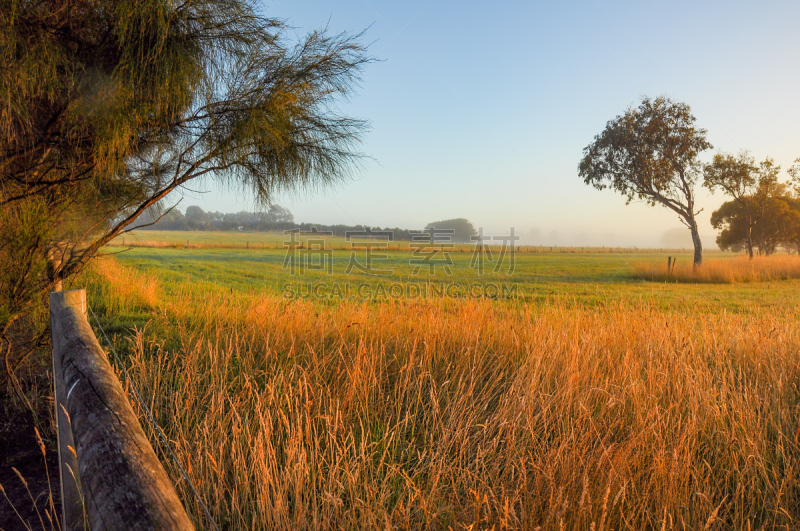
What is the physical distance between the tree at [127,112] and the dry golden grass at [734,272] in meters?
17.6

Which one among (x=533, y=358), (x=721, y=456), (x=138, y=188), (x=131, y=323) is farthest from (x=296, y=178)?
(x=721, y=456)

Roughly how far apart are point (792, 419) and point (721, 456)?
1097mm

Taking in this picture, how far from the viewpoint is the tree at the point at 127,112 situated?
10.5 ft

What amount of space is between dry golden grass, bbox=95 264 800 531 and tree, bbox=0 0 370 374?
159cm

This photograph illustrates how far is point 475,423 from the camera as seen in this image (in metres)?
3.28

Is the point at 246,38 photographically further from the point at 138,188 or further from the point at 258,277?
the point at 258,277

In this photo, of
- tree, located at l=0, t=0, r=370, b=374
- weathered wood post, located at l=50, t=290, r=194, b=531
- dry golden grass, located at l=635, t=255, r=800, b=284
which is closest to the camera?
weathered wood post, located at l=50, t=290, r=194, b=531

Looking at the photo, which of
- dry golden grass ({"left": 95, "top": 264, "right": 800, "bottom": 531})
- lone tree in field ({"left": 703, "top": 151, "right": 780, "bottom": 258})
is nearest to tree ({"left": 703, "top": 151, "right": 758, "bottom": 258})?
lone tree in field ({"left": 703, "top": 151, "right": 780, "bottom": 258})

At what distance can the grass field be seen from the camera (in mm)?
2104

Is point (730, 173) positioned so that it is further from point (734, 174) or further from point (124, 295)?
point (124, 295)

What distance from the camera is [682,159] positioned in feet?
67.5

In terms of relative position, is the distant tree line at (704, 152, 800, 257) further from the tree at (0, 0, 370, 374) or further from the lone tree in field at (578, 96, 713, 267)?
the tree at (0, 0, 370, 374)

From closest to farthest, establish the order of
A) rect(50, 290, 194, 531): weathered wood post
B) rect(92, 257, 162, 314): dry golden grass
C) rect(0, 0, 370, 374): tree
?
rect(50, 290, 194, 531): weathered wood post < rect(0, 0, 370, 374): tree < rect(92, 257, 162, 314): dry golden grass

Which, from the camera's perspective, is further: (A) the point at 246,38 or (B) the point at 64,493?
(A) the point at 246,38
